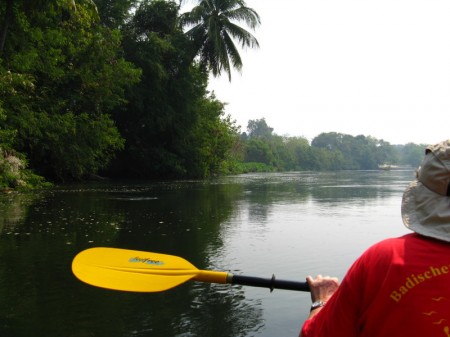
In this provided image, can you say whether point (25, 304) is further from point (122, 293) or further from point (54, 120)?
point (54, 120)

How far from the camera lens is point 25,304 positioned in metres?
4.50

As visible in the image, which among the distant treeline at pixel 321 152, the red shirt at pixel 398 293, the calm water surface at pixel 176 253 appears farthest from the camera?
the distant treeline at pixel 321 152

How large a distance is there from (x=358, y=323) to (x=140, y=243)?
6495 millimetres

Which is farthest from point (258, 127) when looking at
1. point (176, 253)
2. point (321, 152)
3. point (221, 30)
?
point (176, 253)

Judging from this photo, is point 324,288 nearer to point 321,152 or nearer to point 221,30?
point 221,30

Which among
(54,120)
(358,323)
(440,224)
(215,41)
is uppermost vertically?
(215,41)

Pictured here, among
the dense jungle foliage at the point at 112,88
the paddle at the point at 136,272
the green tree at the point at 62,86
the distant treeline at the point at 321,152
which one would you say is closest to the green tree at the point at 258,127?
the distant treeline at the point at 321,152

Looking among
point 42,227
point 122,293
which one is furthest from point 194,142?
point 122,293

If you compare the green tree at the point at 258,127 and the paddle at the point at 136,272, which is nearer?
the paddle at the point at 136,272

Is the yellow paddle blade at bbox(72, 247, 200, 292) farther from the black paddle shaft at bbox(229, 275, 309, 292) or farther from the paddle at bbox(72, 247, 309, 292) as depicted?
the black paddle shaft at bbox(229, 275, 309, 292)

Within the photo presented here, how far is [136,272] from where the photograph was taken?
3227 millimetres

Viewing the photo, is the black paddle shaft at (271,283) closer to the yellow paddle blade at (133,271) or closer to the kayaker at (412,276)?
the yellow paddle blade at (133,271)

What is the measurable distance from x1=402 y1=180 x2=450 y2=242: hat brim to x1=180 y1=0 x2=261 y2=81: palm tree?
2923 cm

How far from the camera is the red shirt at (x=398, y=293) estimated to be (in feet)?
4.35
